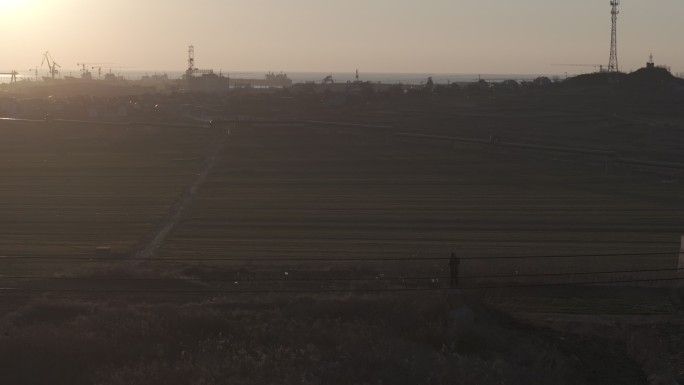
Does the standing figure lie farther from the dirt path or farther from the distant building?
the distant building

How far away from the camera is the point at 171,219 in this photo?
15312 millimetres

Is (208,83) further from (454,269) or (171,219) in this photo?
(454,269)

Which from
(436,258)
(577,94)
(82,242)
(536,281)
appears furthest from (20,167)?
(577,94)

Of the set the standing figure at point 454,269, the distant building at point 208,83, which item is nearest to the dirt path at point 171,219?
the standing figure at point 454,269

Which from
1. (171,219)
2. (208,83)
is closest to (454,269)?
(171,219)

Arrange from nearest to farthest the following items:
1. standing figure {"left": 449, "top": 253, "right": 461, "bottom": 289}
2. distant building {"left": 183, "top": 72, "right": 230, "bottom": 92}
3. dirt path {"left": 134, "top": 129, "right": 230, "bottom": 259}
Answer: standing figure {"left": 449, "top": 253, "right": 461, "bottom": 289} → dirt path {"left": 134, "top": 129, "right": 230, "bottom": 259} → distant building {"left": 183, "top": 72, "right": 230, "bottom": 92}

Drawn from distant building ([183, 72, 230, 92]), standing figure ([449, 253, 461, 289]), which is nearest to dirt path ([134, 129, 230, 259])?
standing figure ([449, 253, 461, 289])

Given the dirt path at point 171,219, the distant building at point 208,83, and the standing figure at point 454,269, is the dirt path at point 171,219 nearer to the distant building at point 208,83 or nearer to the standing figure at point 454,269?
the standing figure at point 454,269

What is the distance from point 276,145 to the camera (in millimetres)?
25859

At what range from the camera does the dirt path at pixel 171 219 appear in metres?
12.6

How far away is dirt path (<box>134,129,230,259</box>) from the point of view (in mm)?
12648

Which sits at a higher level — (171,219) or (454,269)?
(454,269)

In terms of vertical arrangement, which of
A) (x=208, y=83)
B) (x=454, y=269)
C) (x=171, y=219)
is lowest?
(x=171, y=219)

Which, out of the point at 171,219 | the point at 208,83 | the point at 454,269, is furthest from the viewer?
the point at 208,83
